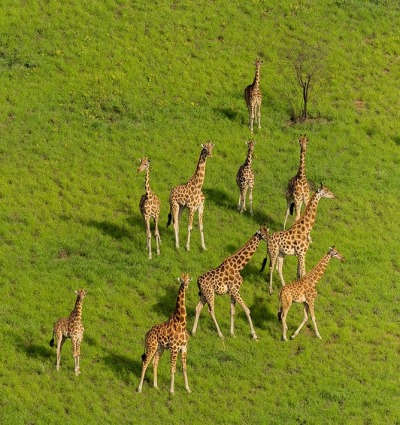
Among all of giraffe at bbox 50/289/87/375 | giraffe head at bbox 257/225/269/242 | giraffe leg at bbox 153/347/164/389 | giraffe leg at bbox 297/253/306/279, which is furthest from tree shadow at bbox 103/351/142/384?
giraffe leg at bbox 297/253/306/279

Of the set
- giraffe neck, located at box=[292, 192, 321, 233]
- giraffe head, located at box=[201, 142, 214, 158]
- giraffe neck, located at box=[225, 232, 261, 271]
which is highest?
giraffe head, located at box=[201, 142, 214, 158]

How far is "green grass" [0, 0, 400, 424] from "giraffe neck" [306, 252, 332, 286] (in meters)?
1.89

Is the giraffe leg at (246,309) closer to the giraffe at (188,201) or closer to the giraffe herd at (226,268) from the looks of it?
the giraffe herd at (226,268)

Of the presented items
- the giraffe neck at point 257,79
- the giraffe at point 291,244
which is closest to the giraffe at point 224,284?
the giraffe at point 291,244

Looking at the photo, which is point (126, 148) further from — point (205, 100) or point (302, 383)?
point (302, 383)

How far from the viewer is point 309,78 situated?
180ft

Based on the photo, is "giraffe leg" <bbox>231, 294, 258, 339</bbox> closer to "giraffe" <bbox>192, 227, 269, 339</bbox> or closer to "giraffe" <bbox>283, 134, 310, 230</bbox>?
"giraffe" <bbox>192, 227, 269, 339</bbox>

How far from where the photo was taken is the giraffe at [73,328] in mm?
37219

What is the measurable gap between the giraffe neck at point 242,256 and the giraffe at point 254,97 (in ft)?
45.9

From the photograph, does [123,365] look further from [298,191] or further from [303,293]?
[298,191]

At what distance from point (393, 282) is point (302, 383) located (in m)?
7.87

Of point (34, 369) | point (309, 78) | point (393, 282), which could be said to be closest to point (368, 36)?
point (309, 78)

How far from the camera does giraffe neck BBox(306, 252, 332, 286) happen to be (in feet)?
135

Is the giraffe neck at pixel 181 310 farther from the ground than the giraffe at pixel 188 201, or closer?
closer
